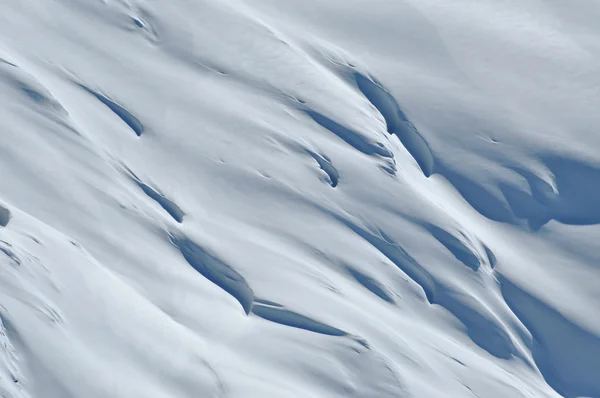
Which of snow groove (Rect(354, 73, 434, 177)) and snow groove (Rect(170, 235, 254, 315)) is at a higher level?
snow groove (Rect(354, 73, 434, 177))

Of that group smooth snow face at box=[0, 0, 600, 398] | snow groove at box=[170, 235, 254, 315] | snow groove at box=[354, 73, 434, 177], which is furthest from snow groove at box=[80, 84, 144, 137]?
snow groove at box=[354, 73, 434, 177]

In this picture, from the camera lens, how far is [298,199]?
1012cm

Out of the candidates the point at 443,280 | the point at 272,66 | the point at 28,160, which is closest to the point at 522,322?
the point at 443,280

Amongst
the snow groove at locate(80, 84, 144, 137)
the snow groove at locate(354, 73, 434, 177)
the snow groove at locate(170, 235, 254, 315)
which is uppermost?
the snow groove at locate(354, 73, 434, 177)

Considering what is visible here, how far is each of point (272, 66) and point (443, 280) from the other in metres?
3.23

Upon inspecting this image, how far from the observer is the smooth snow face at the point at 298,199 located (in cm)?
855

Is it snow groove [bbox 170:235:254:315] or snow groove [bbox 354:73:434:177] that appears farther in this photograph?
snow groove [bbox 354:73:434:177]

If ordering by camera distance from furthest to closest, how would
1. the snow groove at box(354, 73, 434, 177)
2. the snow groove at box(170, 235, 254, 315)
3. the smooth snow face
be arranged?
1. the snow groove at box(354, 73, 434, 177)
2. the snow groove at box(170, 235, 254, 315)
3. the smooth snow face

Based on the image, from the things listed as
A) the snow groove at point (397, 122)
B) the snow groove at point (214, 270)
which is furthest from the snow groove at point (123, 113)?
the snow groove at point (397, 122)

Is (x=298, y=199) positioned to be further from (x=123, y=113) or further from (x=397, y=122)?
(x=123, y=113)

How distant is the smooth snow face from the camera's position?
8.55 meters

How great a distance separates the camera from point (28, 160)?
9336 mm

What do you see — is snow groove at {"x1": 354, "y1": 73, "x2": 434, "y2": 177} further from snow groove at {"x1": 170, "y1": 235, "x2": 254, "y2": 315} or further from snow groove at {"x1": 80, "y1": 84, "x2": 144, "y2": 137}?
snow groove at {"x1": 170, "y1": 235, "x2": 254, "y2": 315}

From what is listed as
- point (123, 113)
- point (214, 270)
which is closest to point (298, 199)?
point (214, 270)
